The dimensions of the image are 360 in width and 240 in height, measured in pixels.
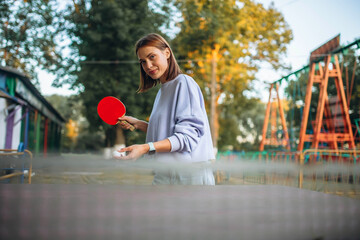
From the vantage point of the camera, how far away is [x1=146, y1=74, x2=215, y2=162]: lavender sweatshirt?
1.19 m

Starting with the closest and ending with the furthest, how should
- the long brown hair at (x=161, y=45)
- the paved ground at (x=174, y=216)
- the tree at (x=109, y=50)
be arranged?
1. the paved ground at (x=174, y=216)
2. the long brown hair at (x=161, y=45)
3. the tree at (x=109, y=50)

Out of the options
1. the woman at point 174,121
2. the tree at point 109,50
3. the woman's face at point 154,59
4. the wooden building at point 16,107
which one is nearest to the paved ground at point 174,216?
the woman at point 174,121

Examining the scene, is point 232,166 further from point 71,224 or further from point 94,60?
point 94,60

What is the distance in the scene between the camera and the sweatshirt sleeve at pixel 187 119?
1.16 m

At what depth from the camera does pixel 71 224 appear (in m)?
0.55

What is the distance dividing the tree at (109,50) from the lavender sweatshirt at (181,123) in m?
12.4

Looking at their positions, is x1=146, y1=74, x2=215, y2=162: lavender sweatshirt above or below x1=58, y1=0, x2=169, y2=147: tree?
below

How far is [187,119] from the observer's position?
1.23 meters

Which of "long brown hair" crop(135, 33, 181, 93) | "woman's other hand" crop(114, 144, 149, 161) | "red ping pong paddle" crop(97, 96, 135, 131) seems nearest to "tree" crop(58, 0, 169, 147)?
"red ping pong paddle" crop(97, 96, 135, 131)

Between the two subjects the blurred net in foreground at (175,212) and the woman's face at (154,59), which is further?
the woman's face at (154,59)

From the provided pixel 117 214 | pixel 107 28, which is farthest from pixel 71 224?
pixel 107 28

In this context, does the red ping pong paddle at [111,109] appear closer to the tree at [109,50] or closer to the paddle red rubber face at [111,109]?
the paddle red rubber face at [111,109]

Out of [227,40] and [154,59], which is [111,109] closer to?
[154,59]

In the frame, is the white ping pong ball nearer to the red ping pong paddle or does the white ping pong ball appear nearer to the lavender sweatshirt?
the lavender sweatshirt
